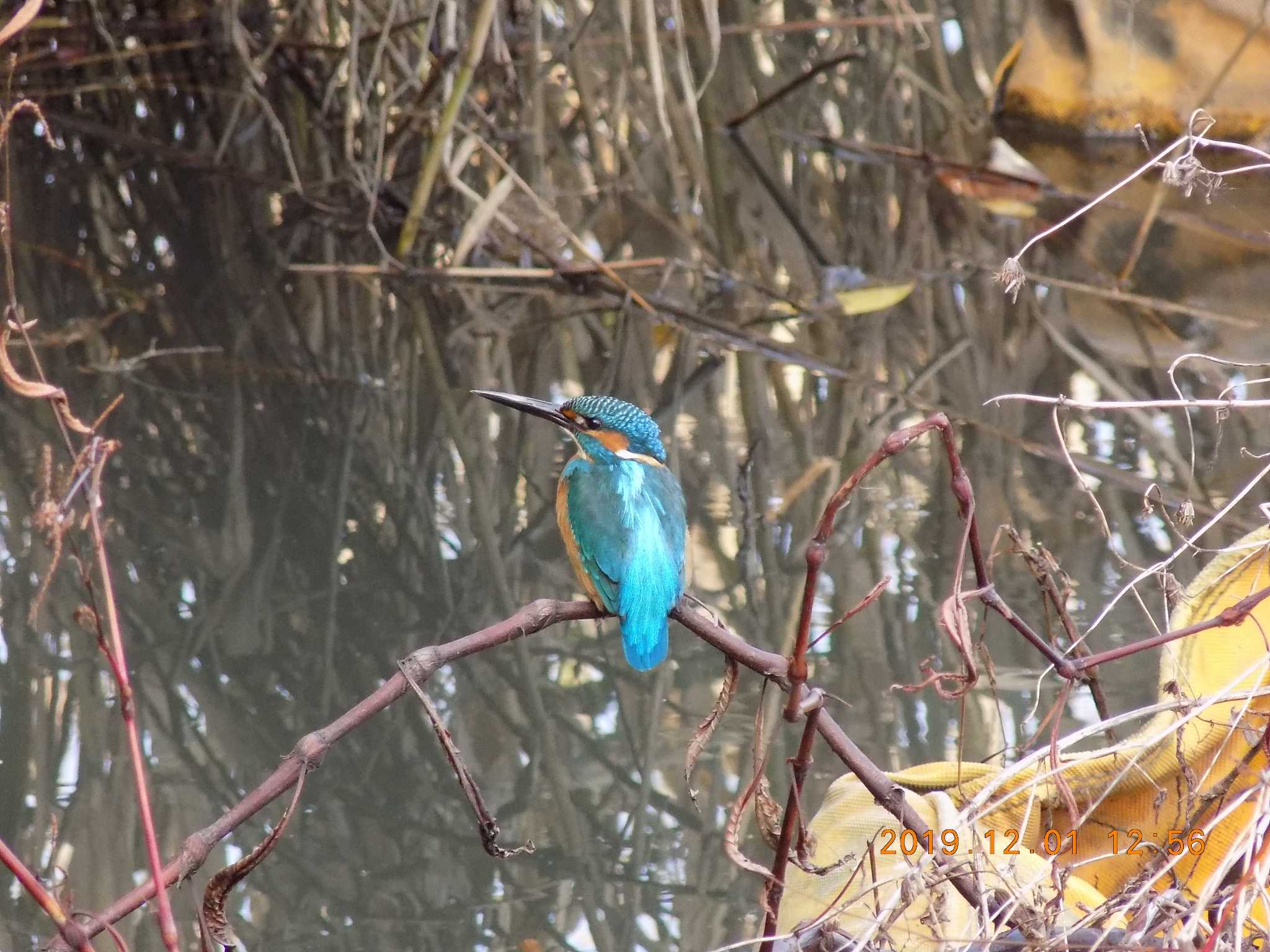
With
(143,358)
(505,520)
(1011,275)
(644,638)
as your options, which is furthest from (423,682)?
(143,358)

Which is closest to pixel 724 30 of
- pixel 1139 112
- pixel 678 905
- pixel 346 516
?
pixel 1139 112

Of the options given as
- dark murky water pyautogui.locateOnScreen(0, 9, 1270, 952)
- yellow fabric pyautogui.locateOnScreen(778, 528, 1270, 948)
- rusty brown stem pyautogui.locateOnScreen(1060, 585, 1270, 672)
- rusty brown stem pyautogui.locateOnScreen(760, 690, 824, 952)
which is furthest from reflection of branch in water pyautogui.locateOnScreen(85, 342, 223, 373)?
rusty brown stem pyautogui.locateOnScreen(1060, 585, 1270, 672)

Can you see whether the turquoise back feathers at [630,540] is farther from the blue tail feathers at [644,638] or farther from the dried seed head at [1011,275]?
the dried seed head at [1011,275]

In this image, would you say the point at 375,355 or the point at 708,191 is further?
the point at 708,191

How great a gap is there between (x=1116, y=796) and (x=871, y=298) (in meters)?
2.75

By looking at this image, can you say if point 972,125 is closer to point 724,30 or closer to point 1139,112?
point 1139,112

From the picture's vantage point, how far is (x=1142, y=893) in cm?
91

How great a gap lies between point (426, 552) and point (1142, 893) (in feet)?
6.10

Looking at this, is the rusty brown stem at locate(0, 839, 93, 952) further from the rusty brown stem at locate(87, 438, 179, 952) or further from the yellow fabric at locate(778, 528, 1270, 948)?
the yellow fabric at locate(778, 528, 1270, 948)

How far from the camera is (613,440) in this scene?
1.74 m

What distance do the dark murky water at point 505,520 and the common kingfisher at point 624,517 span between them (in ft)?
1.58

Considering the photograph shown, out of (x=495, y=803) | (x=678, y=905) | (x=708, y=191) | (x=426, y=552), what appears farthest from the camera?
(x=708, y=191)

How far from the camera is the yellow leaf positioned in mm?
3967
